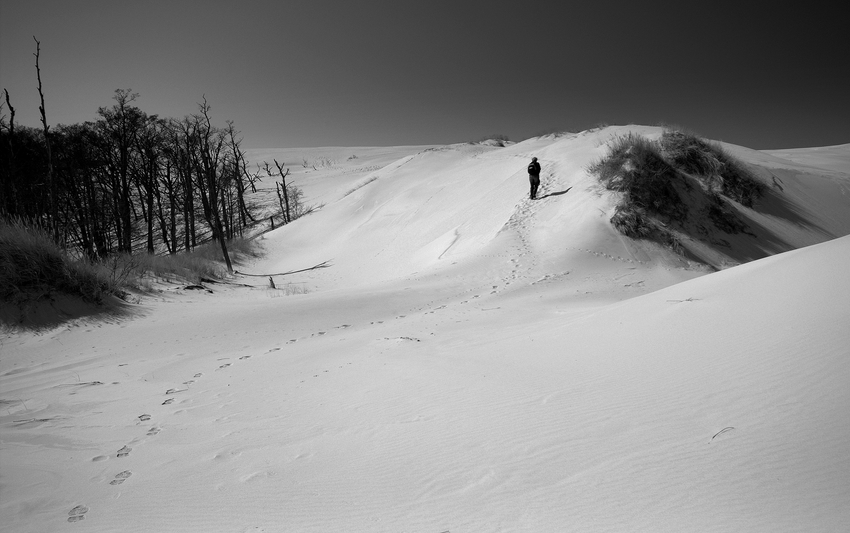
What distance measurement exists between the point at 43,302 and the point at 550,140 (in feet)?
84.8

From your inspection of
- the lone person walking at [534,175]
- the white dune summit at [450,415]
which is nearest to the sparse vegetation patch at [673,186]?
the lone person walking at [534,175]

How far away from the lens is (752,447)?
93.7 inches

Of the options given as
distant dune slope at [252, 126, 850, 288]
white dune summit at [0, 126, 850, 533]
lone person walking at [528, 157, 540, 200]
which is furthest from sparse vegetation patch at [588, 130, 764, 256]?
white dune summit at [0, 126, 850, 533]

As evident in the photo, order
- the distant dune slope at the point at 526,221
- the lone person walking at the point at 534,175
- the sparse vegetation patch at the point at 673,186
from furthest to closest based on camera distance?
the lone person walking at the point at 534,175
the sparse vegetation patch at the point at 673,186
the distant dune slope at the point at 526,221

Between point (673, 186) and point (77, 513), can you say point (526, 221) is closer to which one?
point (673, 186)

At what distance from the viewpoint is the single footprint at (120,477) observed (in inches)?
114

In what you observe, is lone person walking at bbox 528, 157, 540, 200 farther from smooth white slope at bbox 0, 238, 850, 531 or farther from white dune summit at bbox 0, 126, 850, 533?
smooth white slope at bbox 0, 238, 850, 531

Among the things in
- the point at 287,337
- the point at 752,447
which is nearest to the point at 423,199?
the point at 287,337

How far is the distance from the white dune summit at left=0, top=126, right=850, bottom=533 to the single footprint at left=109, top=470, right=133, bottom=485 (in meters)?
0.06

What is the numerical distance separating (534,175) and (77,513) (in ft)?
48.6

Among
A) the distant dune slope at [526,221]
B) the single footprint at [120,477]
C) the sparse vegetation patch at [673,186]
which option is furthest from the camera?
the sparse vegetation patch at [673,186]

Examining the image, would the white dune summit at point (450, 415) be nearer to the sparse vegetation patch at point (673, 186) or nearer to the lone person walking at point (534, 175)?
the sparse vegetation patch at point (673, 186)

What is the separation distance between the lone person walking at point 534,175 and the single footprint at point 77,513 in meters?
14.6

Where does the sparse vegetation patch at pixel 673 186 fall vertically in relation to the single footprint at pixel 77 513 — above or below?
above
